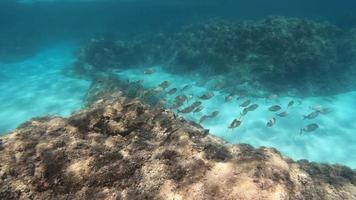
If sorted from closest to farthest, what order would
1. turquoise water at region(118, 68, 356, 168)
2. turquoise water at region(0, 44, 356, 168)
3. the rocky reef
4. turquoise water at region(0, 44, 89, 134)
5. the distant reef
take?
the rocky reef
turquoise water at region(118, 68, 356, 168)
turquoise water at region(0, 44, 356, 168)
turquoise water at region(0, 44, 89, 134)
the distant reef

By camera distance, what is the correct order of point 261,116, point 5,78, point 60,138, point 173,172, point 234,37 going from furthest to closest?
point 5,78 < point 234,37 < point 261,116 < point 60,138 < point 173,172

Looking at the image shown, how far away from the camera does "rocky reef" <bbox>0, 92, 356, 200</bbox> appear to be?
2.82 m

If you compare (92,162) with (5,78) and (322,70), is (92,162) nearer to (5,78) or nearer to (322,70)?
(322,70)

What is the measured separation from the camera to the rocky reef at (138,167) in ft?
9.26

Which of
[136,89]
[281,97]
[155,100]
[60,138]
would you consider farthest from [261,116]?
[60,138]

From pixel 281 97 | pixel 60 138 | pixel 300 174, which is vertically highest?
pixel 60 138

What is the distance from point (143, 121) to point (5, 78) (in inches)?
847

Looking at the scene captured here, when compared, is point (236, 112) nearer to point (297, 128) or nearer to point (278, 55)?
point (297, 128)

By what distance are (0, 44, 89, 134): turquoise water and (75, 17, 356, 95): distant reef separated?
6356mm

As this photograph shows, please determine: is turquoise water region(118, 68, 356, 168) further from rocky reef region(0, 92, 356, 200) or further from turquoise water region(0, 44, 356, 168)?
rocky reef region(0, 92, 356, 200)

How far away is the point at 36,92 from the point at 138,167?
15968mm

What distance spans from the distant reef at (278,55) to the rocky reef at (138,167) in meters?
12.3

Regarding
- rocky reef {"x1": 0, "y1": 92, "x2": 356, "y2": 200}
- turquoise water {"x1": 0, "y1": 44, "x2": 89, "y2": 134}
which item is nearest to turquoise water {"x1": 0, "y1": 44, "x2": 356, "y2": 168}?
turquoise water {"x1": 0, "y1": 44, "x2": 89, "y2": 134}

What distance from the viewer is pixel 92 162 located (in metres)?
3.10
